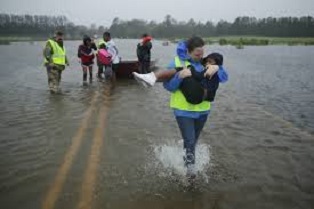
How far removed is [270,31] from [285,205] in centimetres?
14836

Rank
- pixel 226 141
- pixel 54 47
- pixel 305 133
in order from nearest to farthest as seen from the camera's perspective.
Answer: pixel 226 141 < pixel 305 133 < pixel 54 47

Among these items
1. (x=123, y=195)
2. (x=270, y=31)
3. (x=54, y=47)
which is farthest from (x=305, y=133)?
(x=270, y=31)

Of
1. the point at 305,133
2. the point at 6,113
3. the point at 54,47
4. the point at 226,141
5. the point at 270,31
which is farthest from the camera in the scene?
the point at 270,31

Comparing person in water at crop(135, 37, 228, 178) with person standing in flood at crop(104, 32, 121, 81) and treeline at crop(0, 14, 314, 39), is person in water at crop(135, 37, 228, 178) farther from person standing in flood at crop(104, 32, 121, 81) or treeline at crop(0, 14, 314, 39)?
treeline at crop(0, 14, 314, 39)

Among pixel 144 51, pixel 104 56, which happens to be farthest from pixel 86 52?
pixel 144 51

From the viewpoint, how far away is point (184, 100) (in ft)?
17.3

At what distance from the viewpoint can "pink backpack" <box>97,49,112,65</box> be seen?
15541 mm

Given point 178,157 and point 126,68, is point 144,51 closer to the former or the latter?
point 126,68

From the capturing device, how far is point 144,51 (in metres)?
16.2

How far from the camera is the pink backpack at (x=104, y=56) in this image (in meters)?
15.5

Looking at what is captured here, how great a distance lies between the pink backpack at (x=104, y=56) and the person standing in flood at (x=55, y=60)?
2833mm

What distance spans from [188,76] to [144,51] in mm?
11469

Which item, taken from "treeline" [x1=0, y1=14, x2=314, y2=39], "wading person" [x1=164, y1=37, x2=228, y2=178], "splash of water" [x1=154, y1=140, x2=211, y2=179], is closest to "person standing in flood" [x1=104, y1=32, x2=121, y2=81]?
"splash of water" [x1=154, y1=140, x2=211, y2=179]

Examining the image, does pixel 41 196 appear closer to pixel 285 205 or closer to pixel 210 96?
pixel 210 96
